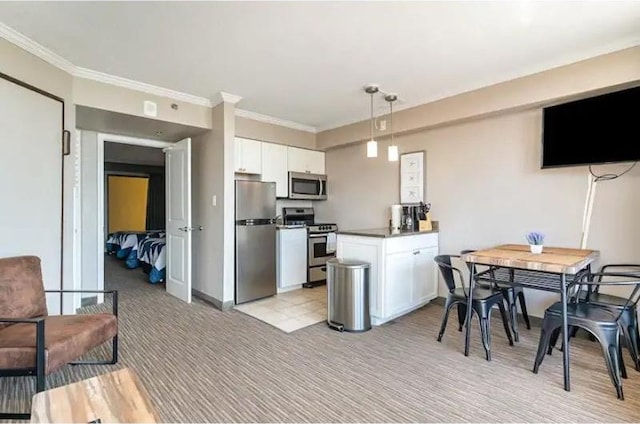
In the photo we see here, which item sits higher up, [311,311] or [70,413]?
[70,413]

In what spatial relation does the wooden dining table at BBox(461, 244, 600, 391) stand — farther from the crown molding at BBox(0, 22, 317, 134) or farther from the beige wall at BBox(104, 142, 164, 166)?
the beige wall at BBox(104, 142, 164, 166)

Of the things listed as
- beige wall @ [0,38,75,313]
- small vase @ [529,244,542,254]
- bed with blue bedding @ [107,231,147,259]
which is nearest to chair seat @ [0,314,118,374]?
beige wall @ [0,38,75,313]

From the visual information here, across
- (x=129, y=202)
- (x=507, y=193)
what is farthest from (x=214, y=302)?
(x=129, y=202)

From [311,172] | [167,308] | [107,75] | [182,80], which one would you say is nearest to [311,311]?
[167,308]

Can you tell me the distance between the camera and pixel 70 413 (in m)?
1.35

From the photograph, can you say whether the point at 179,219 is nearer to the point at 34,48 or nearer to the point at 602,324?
the point at 34,48

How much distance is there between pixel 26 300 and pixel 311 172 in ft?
12.6

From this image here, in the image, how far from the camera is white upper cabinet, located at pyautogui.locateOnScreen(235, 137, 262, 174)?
14.6ft

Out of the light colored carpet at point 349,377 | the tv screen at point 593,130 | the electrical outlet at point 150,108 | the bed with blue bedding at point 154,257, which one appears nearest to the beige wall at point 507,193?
the tv screen at point 593,130

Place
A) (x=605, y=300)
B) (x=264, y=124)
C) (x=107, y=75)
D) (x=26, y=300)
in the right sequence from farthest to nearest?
1. (x=264, y=124)
2. (x=107, y=75)
3. (x=605, y=300)
4. (x=26, y=300)

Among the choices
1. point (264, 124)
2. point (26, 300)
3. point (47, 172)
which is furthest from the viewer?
point (264, 124)

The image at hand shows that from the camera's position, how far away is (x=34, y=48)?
2.70 metres

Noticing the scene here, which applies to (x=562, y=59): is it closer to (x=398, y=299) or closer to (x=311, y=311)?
(x=398, y=299)

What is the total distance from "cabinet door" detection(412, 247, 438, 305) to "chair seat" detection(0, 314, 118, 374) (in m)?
2.88
